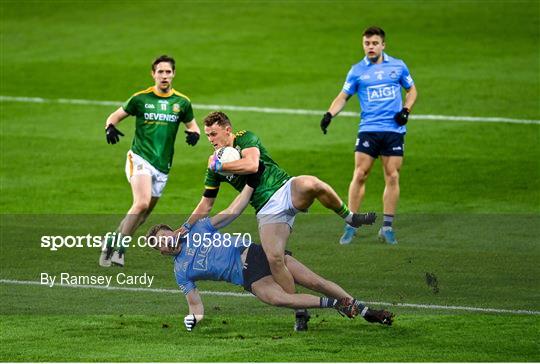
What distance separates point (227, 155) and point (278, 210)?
30.6 inches

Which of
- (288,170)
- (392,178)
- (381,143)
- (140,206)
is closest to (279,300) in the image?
(140,206)

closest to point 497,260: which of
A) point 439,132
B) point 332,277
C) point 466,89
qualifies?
point 332,277

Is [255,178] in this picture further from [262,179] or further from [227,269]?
[227,269]

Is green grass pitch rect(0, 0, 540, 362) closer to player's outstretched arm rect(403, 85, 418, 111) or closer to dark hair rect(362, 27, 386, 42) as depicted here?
player's outstretched arm rect(403, 85, 418, 111)

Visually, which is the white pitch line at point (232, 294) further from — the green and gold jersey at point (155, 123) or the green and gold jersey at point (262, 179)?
the green and gold jersey at point (155, 123)

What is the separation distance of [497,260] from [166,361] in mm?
6237

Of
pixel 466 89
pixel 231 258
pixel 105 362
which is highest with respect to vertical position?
pixel 466 89

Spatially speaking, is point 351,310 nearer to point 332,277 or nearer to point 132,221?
point 332,277

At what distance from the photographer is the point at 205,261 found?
13156 mm

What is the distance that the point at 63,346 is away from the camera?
12664 millimetres

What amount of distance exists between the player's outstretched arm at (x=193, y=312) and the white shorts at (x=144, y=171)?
13.3 ft

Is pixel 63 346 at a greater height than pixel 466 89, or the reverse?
pixel 466 89

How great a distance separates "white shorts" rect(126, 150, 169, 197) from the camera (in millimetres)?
16984

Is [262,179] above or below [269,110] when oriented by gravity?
below
